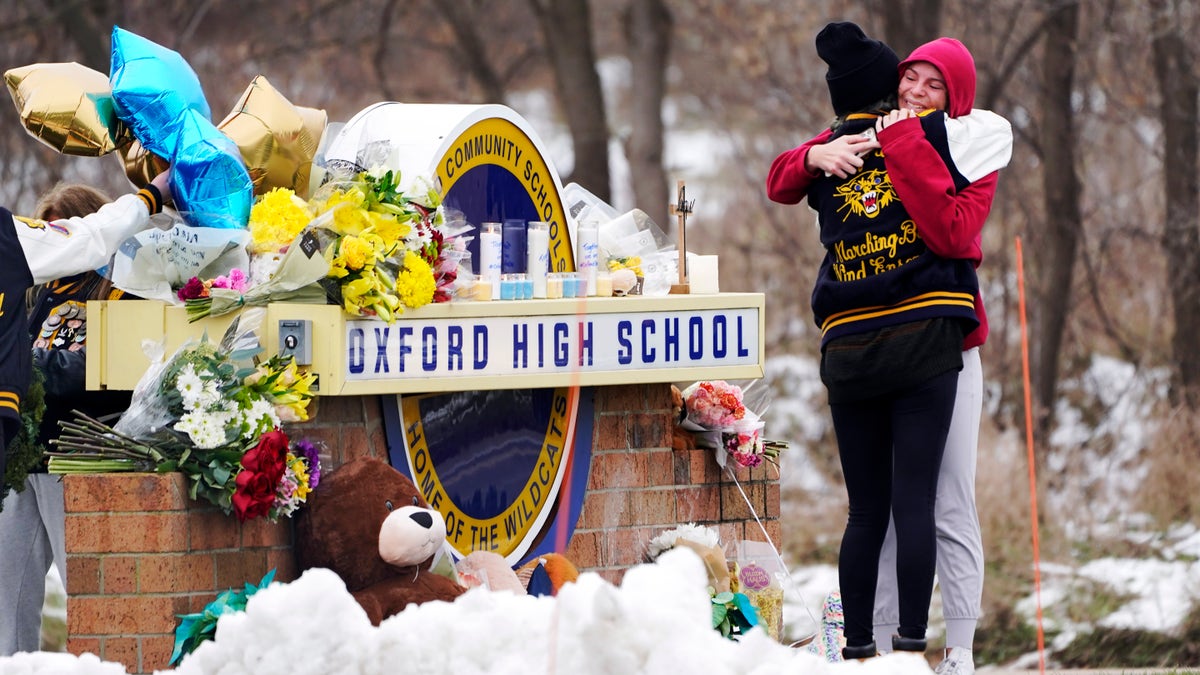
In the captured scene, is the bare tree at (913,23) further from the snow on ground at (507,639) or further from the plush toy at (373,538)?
the snow on ground at (507,639)

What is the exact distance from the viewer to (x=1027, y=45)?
1214 centimetres

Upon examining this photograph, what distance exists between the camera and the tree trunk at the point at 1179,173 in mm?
10984

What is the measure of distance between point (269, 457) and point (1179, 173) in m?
8.47

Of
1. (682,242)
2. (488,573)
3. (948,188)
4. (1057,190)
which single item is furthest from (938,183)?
(1057,190)

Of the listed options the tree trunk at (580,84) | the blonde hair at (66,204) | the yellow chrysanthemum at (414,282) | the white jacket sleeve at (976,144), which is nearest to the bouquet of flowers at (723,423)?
the yellow chrysanthemum at (414,282)

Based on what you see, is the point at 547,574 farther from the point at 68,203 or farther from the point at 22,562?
the point at 68,203

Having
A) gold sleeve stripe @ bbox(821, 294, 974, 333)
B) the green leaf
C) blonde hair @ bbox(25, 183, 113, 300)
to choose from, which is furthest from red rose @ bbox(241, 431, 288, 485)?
gold sleeve stripe @ bbox(821, 294, 974, 333)


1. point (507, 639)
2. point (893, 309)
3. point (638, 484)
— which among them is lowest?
point (507, 639)

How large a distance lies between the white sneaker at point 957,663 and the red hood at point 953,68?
5.05ft

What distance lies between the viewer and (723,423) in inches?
227

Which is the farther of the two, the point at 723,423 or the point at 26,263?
the point at 723,423

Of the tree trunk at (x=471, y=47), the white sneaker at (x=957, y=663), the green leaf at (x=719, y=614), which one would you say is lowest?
the white sneaker at (x=957, y=663)

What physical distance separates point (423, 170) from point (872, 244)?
1368 millimetres

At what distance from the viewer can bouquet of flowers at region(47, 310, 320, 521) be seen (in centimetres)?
450
